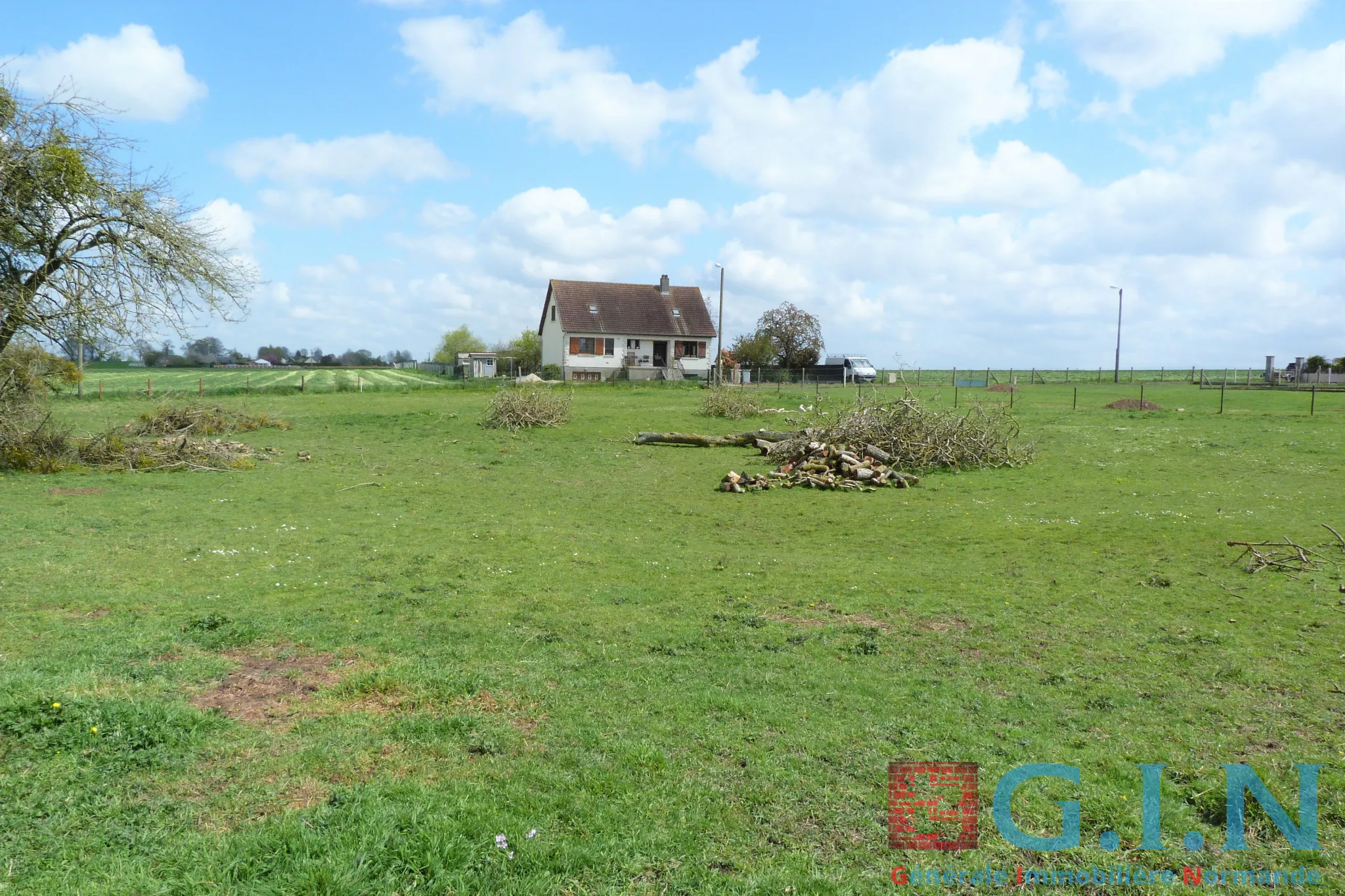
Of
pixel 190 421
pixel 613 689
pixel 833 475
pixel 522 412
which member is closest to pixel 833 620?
pixel 613 689

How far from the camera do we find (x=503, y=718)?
5.64 metres

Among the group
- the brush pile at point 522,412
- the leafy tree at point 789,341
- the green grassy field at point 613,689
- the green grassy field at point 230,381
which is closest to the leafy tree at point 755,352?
the leafy tree at point 789,341

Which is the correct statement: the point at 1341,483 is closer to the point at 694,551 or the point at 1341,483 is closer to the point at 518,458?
the point at 694,551

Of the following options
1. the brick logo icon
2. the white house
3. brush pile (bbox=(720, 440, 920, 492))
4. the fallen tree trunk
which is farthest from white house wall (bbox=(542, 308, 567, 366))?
the brick logo icon

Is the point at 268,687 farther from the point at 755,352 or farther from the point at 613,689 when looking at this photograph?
the point at 755,352

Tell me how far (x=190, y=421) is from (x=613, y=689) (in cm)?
2203

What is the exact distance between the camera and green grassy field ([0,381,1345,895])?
4.05 m

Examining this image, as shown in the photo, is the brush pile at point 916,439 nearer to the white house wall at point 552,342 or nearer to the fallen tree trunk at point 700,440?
the fallen tree trunk at point 700,440

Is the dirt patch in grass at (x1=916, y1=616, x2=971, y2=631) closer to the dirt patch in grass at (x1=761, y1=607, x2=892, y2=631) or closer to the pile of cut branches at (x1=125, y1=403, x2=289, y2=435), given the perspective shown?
the dirt patch in grass at (x1=761, y1=607, x2=892, y2=631)

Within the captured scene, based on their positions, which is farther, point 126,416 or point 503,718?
point 126,416

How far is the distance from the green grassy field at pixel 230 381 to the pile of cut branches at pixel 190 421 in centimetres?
1261

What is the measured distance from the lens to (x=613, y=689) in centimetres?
627

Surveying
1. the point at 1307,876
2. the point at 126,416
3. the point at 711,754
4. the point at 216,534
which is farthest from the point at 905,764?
the point at 126,416

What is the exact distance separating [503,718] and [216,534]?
903 centimetres
